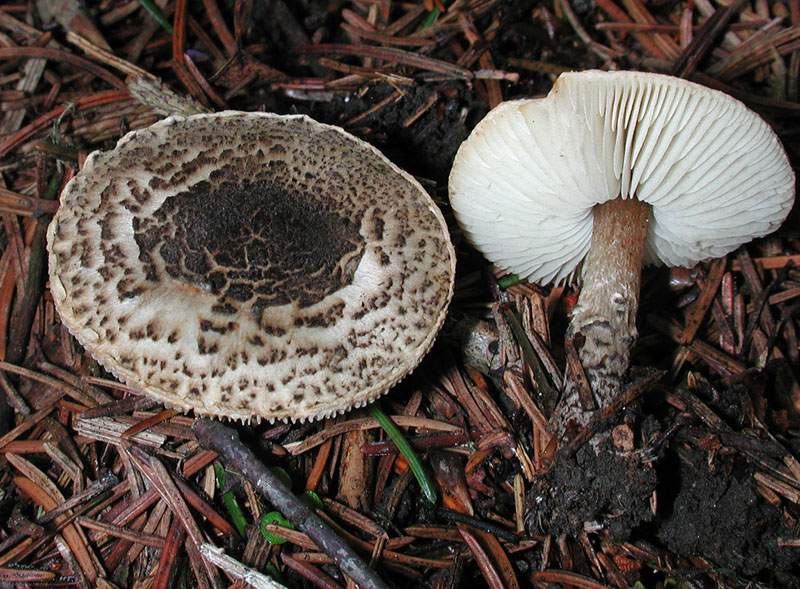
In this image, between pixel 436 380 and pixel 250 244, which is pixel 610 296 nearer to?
pixel 436 380

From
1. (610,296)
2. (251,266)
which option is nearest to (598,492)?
(610,296)

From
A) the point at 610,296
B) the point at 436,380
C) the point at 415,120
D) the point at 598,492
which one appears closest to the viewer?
the point at 598,492

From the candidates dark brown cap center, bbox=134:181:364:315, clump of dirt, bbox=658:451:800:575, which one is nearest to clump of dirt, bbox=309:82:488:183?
dark brown cap center, bbox=134:181:364:315

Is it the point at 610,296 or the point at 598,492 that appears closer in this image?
the point at 598,492

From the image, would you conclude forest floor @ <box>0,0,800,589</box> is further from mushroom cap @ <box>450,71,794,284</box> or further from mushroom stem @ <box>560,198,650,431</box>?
mushroom cap @ <box>450,71,794,284</box>

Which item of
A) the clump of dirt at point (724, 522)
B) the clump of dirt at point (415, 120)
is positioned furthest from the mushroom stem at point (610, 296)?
the clump of dirt at point (415, 120)
